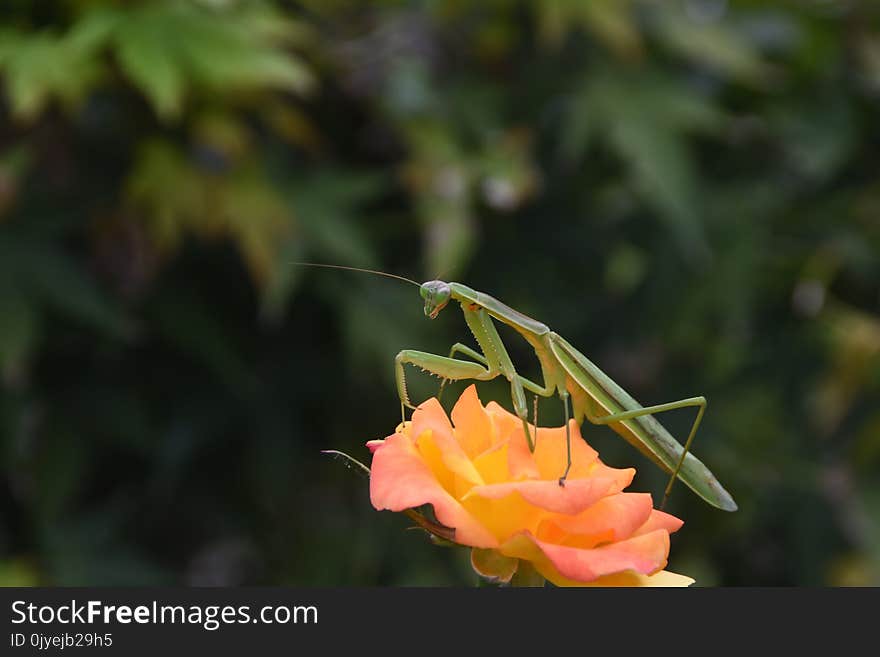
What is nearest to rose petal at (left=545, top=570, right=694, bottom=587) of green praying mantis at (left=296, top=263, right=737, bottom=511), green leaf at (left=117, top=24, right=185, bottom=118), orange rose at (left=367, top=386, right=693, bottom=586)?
orange rose at (left=367, top=386, right=693, bottom=586)

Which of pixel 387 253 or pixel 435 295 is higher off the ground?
pixel 387 253

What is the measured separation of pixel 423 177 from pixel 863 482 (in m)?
1.06

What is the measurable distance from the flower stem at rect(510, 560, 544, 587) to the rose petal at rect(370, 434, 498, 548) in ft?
0.13

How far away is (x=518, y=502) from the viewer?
471mm

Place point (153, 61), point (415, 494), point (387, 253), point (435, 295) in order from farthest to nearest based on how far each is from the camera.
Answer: point (387, 253) → point (153, 61) → point (435, 295) → point (415, 494)

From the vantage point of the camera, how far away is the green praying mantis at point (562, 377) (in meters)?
0.74

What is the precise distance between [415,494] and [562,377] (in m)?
0.38

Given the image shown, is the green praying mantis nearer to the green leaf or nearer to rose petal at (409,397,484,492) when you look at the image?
rose petal at (409,397,484,492)

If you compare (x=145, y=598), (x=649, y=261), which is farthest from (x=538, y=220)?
(x=145, y=598)

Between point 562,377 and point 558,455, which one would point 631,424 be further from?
point 558,455

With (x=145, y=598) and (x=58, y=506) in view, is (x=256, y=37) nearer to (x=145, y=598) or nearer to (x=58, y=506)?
(x=58, y=506)

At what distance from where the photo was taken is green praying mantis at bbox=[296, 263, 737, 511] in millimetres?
739

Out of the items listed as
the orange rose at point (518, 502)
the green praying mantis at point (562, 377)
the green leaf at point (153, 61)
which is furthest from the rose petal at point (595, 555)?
the green leaf at point (153, 61)

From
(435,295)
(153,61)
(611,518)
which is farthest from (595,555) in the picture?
(153,61)
